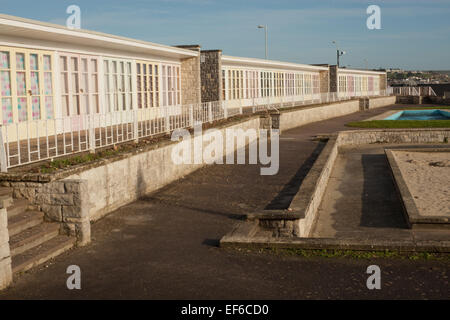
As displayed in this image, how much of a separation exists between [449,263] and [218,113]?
13.3 m

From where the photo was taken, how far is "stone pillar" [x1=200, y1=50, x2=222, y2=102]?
76.1 feet

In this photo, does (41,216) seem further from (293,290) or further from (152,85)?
(152,85)

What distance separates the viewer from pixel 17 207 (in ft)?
22.6

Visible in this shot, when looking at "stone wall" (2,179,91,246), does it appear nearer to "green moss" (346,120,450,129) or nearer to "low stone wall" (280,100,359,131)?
"low stone wall" (280,100,359,131)

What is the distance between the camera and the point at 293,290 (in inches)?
215

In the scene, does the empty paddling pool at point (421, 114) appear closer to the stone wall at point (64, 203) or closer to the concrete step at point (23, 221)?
the stone wall at point (64, 203)

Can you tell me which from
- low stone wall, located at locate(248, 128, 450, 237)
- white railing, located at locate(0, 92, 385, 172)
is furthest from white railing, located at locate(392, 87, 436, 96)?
low stone wall, located at locate(248, 128, 450, 237)

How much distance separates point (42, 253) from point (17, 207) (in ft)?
3.00

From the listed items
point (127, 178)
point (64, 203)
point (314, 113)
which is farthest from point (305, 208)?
point (314, 113)

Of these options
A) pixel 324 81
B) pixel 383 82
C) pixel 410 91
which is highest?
pixel 383 82

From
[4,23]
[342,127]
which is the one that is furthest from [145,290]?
[342,127]

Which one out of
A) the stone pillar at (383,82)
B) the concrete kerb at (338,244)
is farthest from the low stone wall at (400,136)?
the stone pillar at (383,82)

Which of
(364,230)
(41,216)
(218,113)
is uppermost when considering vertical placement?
(218,113)

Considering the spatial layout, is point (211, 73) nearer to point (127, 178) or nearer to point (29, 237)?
point (127, 178)
